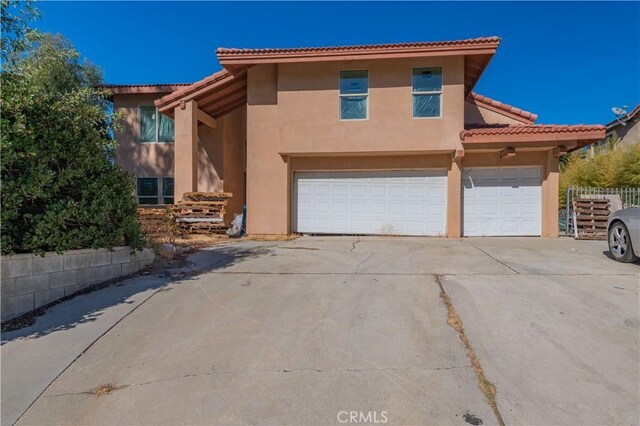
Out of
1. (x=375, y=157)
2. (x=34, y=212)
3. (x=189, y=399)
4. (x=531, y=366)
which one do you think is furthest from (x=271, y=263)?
(x=375, y=157)

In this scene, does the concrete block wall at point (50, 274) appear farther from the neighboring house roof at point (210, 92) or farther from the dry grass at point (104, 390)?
the neighboring house roof at point (210, 92)

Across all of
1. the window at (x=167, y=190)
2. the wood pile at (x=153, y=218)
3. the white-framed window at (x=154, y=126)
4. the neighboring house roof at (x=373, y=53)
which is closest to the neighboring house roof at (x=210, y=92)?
the neighboring house roof at (x=373, y=53)

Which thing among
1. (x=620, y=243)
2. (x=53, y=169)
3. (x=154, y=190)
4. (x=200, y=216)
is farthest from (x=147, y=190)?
(x=620, y=243)

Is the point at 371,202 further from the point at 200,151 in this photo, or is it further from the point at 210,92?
the point at 200,151

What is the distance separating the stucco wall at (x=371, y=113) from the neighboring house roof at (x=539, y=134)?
0.62 m

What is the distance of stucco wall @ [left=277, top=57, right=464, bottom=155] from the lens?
1089 centimetres

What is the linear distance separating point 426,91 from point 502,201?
411cm

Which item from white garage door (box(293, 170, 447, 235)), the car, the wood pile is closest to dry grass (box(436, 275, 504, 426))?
the car

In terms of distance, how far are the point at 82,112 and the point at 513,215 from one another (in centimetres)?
1126

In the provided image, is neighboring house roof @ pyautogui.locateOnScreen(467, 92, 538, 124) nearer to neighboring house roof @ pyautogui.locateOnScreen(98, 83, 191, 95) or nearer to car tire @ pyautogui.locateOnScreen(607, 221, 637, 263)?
car tire @ pyautogui.locateOnScreen(607, 221, 637, 263)

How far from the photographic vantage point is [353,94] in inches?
447

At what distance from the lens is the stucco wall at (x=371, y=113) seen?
10891 millimetres

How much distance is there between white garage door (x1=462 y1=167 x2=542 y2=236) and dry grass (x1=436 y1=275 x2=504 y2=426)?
7487mm

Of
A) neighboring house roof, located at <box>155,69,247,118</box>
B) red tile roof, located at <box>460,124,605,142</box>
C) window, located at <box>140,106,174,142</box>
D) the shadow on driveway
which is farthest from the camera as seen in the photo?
window, located at <box>140,106,174,142</box>
